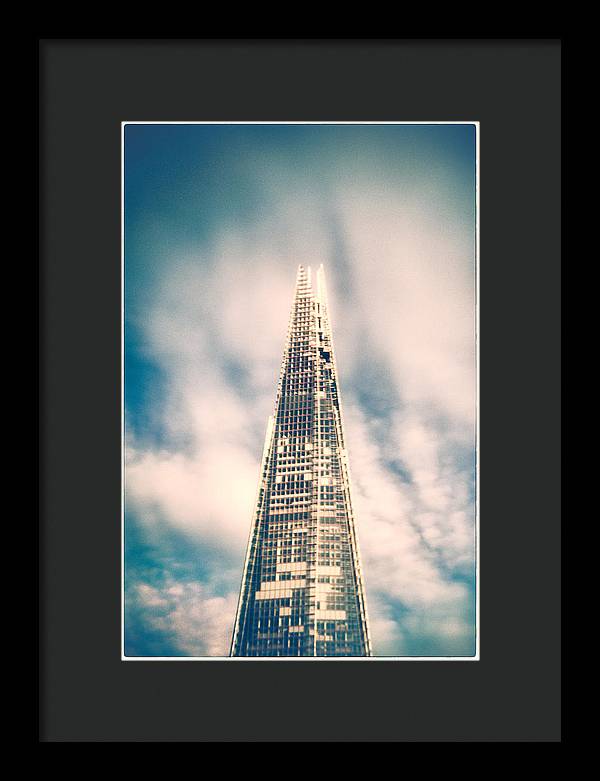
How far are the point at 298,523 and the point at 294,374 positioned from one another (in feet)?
3.27

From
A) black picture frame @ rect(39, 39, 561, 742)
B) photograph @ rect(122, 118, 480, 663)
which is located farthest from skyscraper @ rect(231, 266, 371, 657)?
black picture frame @ rect(39, 39, 561, 742)

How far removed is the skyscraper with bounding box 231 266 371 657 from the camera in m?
6.38

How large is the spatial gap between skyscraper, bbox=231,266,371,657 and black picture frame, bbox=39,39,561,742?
0.20 m

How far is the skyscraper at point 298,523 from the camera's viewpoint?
638 cm

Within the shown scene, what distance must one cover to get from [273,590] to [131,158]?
277 centimetres

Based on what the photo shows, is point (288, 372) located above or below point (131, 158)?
below

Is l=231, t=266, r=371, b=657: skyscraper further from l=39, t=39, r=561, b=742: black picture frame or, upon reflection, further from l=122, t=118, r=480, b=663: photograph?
l=39, t=39, r=561, b=742: black picture frame
